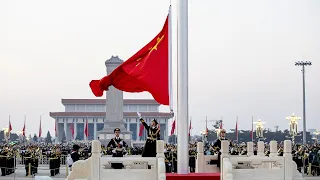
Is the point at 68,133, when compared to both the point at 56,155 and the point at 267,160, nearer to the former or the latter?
the point at 56,155

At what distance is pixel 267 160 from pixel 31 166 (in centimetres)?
1892

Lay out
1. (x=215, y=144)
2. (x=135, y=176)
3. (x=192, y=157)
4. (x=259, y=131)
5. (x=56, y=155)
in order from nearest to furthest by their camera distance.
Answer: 1. (x=135, y=176)
2. (x=215, y=144)
3. (x=192, y=157)
4. (x=56, y=155)
5. (x=259, y=131)

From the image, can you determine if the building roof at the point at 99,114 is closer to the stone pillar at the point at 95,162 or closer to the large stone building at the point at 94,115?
the large stone building at the point at 94,115

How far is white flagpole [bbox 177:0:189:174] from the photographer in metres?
8.22

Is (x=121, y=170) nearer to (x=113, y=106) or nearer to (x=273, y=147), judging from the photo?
(x=273, y=147)

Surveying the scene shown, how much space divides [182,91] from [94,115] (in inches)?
3995

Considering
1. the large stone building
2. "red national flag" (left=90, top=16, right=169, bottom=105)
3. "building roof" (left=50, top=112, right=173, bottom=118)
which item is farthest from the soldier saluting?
"building roof" (left=50, top=112, right=173, bottom=118)

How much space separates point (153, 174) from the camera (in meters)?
7.90

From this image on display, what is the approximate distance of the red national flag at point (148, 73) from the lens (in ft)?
29.1

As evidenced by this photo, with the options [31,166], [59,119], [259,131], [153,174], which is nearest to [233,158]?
[153,174]

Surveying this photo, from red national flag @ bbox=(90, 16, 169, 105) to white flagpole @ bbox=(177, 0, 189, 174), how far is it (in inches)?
17.6

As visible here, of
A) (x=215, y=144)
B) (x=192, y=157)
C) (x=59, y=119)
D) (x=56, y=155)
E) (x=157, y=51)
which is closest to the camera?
(x=157, y=51)

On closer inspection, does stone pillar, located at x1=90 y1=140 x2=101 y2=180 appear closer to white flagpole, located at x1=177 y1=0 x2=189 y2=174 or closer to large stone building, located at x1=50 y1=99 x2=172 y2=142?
white flagpole, located at x1=177 y1=0 x2=189 y2=174

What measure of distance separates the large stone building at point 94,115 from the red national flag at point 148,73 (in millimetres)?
93488
